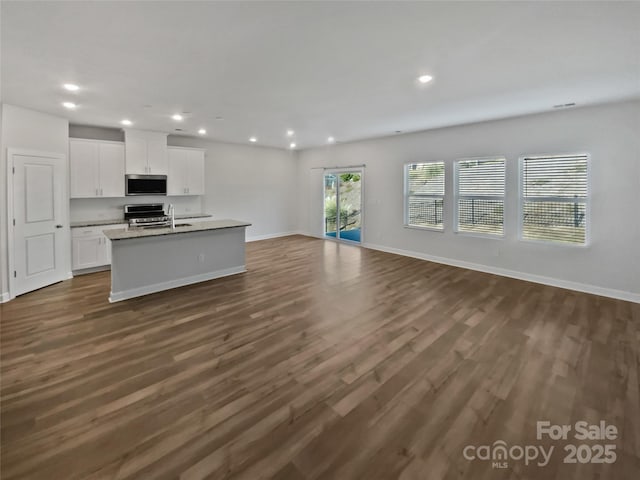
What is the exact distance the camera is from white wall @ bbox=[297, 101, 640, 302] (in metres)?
4.18

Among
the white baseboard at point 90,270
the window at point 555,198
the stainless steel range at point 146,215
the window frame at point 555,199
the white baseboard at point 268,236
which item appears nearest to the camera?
the window frame at point 555,199

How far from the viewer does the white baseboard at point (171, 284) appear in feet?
13.8

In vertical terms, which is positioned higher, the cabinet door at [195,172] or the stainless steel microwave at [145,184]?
the cabinet door at [195,172]

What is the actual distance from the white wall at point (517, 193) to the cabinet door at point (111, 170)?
219 inches

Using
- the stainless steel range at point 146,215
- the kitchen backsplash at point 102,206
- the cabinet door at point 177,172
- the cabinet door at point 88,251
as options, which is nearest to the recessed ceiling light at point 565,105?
the stainless steel range at point 146,215

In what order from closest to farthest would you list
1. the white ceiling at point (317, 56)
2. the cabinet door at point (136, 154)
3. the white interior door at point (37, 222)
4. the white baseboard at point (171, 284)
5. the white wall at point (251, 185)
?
the white ceiling at point (317, 56) < the white baseboard at point (171, 284) < the white interior door at point (37, 222) < the cabinet door at point (136, 154) < the white wall at point (251, 185)

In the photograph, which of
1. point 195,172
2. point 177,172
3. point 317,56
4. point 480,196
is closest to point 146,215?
point 177,172

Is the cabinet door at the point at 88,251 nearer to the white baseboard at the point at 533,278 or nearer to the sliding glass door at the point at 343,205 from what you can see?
the sliding glass door at the point at 343,205

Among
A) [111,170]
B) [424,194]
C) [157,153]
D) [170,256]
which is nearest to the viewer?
[170,256]

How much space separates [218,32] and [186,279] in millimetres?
3682

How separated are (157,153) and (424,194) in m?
5.81

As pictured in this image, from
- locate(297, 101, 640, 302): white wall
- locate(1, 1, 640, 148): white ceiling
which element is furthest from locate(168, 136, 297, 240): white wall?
locate(297, 101, 640, 302): white wall

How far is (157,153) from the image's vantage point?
633 centimetres

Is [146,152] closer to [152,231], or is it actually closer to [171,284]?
[152,231]
